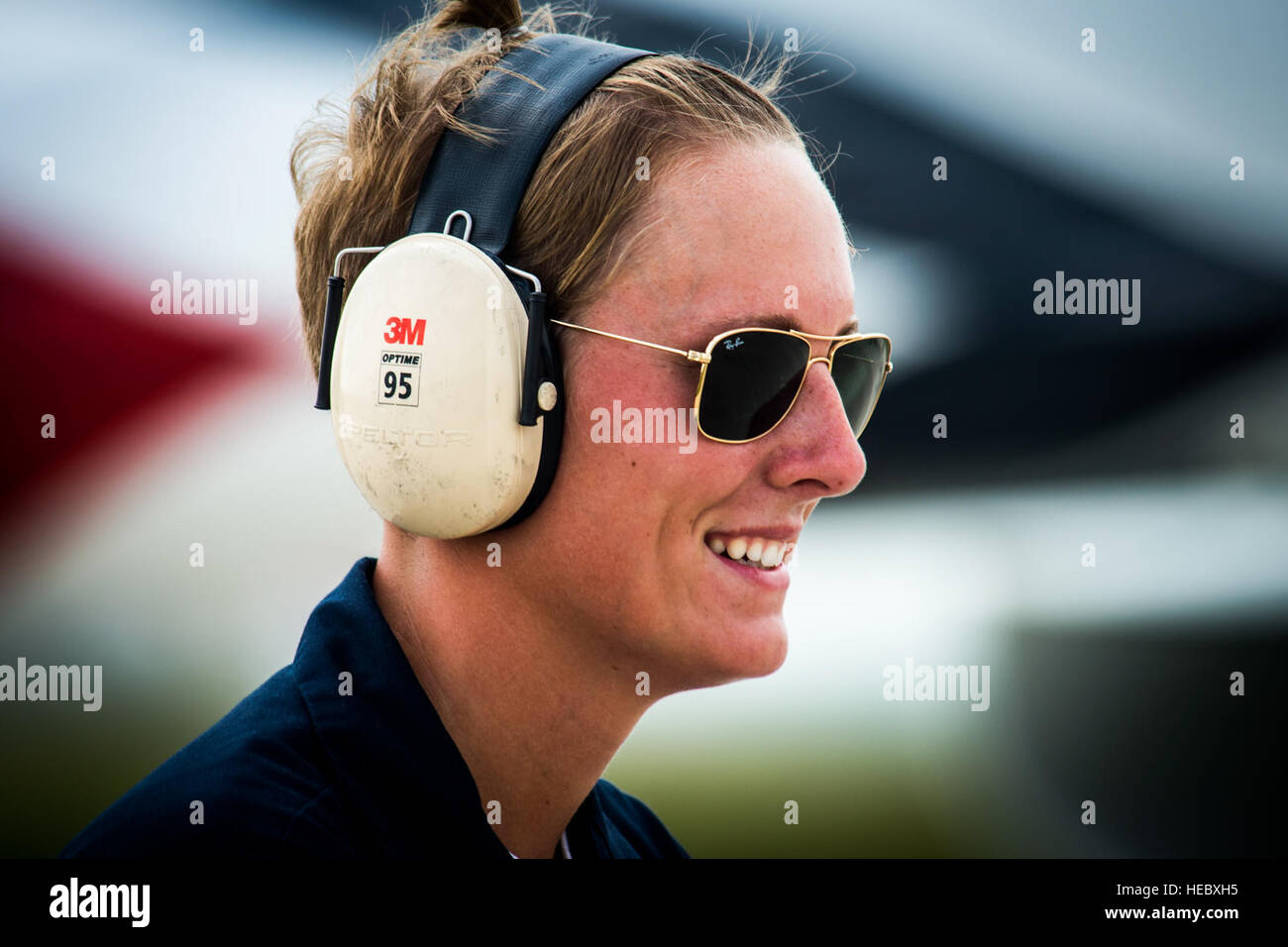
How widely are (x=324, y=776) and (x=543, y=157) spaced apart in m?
0.90

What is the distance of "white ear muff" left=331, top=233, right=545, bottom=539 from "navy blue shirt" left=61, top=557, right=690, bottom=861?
26 cm

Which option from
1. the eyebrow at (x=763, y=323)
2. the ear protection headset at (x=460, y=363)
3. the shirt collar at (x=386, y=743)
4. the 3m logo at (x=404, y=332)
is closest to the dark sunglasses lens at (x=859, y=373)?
the eyebrow at (x=763, y=323)

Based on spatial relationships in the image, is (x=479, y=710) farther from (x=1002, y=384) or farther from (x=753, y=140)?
(x=1002, y=384)

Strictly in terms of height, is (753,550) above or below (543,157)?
below

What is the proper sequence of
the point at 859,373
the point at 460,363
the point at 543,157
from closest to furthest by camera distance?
the point at 460,363, the point at 543,157, the point at 859,373

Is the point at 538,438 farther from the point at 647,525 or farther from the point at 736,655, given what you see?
the point at 736,655

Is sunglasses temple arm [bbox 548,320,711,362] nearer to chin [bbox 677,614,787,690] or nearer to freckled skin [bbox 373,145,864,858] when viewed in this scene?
freckled skin [bbox 373,145,864,858]

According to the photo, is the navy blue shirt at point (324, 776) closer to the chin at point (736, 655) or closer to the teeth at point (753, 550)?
the chin at point (736, 655)

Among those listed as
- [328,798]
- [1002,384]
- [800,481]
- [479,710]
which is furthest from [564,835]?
[1002,384]

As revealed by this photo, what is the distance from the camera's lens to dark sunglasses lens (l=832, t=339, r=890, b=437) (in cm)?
156

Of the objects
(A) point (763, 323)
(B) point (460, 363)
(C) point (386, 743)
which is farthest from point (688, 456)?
(C) point (386, 743)

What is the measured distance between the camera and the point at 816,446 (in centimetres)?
146

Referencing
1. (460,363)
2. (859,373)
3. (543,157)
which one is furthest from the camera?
(859,373)

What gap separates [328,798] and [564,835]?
1.75 ft
